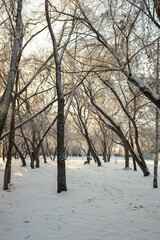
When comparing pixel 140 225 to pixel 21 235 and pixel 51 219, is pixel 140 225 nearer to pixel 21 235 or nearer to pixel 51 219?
pixel 51 219

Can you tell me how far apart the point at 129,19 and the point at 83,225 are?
556 centimetres

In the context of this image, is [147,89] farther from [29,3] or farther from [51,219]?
[29,3]

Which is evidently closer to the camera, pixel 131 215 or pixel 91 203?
pixel 131 215

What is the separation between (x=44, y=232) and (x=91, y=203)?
88.2 inches

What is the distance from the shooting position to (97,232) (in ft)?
10.6

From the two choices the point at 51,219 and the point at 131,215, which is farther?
the point at 131,215

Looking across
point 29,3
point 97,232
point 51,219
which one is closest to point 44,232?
point 51,219

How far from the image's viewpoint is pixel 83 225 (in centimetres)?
356

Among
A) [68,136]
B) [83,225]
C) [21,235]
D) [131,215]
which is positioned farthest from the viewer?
[68,136]

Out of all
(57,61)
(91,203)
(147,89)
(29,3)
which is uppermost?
(29,3)

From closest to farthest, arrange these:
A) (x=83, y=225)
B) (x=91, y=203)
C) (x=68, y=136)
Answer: (x=83, y=225), (x=91, y=203), (x=68, y=136)

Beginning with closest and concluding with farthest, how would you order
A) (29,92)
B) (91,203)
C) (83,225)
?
(83,225)
(91,203)
(29,92)

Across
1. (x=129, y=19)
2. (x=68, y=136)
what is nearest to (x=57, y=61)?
(x=129, y=19)

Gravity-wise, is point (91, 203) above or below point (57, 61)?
below
